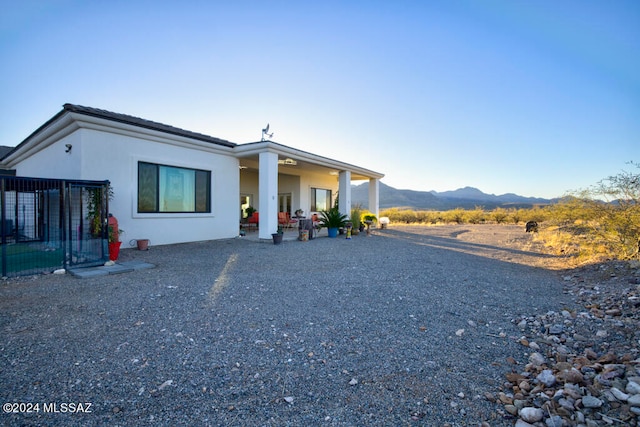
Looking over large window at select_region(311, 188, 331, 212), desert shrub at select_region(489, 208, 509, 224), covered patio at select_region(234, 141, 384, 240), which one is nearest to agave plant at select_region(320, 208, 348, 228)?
covered patio at select_region(234, 141, 384, 240)

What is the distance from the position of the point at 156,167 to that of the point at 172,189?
0.76 m

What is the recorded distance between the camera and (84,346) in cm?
261

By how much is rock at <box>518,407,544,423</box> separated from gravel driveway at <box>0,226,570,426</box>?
122 millimetres

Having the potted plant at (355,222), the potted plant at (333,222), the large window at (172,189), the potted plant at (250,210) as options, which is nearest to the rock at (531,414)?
the large window at (172,189)

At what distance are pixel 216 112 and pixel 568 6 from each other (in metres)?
10.2

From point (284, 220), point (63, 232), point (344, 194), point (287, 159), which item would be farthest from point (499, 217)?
point (63, 232)

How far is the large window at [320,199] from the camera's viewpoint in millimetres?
16969

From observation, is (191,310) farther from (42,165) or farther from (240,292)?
(42,165)

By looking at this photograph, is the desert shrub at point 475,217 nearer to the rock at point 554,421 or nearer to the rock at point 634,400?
the rock at point 634,400

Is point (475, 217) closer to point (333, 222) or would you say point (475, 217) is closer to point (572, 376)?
point (333, 222)

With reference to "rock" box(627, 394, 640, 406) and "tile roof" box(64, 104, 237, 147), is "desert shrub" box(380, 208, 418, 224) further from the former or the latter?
"rock" box(627, 394, 640, 406)

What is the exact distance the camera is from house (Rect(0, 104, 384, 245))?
7012 millimetres

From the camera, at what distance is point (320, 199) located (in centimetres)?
1755

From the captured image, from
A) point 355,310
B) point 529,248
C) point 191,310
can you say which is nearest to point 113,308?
point 191,310
